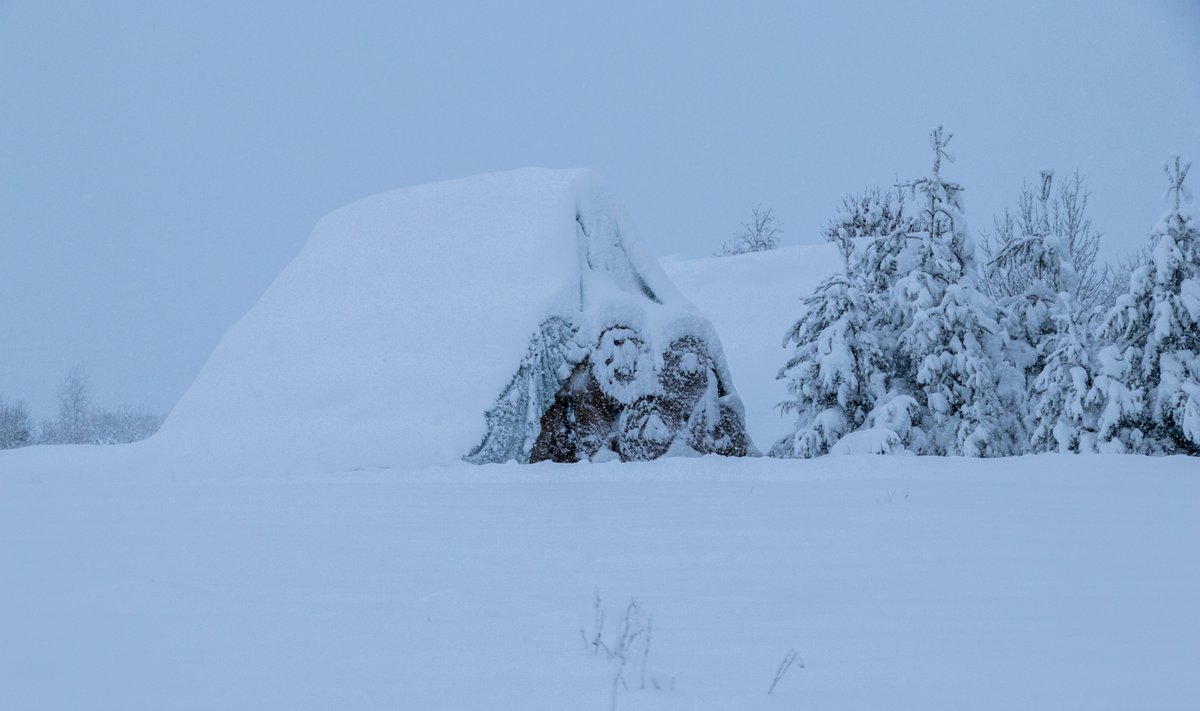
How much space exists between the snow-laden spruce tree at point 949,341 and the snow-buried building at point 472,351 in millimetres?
2757

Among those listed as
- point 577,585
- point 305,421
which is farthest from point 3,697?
point 305,421

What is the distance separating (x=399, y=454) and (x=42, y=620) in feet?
21.2

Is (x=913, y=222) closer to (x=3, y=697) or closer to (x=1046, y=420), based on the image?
(x=1046, y=420)

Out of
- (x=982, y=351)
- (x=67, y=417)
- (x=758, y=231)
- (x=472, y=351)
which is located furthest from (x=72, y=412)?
(x=982, y=351)

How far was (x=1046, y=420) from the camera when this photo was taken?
451 inches

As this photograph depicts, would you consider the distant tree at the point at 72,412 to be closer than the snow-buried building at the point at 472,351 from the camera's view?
No

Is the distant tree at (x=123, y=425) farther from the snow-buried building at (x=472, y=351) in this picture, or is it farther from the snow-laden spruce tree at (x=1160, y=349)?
the snow-laden spruce tree at (x=1160, y=349)

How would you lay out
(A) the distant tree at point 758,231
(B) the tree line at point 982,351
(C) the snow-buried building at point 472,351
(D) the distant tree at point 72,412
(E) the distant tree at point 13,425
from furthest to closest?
(D) the distant tree at point 72,412 → (A) the distant tree at point 758,231 → (E) the distant tree at point 13,425 → (B) the tree line at point 982,351 → (C) the snow-buried building at point 472,351

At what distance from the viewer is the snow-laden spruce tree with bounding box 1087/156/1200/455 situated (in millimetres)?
9461

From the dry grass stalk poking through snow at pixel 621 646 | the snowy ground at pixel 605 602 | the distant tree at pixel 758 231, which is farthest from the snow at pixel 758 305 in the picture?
the distant tree at pixel 758 231

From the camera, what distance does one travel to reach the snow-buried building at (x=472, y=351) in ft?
30.7

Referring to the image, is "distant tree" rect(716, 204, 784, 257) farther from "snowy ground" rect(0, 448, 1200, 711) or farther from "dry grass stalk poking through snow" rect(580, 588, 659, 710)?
"dry grass stalk poking through snow" rect(580, 588, 659, 710)

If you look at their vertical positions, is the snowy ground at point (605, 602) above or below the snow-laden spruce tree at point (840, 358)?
below

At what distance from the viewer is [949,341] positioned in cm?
1185
